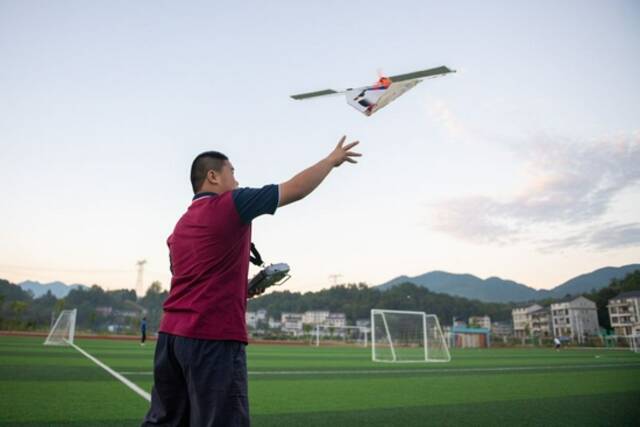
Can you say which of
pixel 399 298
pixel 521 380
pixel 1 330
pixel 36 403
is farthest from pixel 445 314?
pixel 36 403

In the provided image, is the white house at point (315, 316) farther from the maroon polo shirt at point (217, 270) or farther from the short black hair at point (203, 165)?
the maroon polo shirt at point (217, 270)

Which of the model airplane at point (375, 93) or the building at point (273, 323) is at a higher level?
the model airplane at point (375, 93)

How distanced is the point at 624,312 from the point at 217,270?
119 m

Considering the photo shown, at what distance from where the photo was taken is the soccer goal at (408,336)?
20562mm

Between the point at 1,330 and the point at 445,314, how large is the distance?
94.5 m

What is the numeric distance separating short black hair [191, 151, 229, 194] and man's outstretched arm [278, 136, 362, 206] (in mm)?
555

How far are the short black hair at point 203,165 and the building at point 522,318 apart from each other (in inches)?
5890

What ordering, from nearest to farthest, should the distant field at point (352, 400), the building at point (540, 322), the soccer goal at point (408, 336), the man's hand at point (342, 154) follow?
the man's hand at point (342, 154) → the distant field at point (352, 400) → the soccer goal at point (408, 336) → the building at point (540, 322)

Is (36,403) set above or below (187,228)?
below

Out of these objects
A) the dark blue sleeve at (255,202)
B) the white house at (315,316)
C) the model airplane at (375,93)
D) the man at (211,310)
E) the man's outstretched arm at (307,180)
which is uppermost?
the model airplane at (375,93)

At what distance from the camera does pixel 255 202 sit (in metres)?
2.27

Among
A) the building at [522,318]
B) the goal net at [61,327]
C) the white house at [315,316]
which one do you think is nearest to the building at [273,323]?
the white house at [315,316]

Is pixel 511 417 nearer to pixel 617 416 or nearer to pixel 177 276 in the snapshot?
pixel 617 416

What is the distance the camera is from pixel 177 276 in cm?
243
